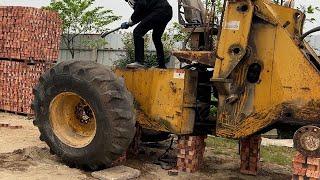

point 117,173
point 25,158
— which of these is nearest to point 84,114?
point 25,158

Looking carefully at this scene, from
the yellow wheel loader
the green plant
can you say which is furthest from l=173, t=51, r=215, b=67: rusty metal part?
the green plant

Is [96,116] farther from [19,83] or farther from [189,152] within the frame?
[19,83]

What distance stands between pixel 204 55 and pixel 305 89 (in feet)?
4.40

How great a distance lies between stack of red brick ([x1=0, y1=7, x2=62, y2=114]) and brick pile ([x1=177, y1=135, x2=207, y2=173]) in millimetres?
6035

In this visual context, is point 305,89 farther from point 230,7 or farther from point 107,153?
point 107,153

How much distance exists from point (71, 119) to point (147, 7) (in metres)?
1.82

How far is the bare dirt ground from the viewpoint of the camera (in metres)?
5.78

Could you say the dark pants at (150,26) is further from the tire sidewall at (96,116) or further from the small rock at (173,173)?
the small rock at (173,173)

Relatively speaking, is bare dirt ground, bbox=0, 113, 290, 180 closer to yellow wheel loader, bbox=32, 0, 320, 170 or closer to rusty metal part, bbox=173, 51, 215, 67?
yellow wheel loader, bbox=32, 0, 320, 170

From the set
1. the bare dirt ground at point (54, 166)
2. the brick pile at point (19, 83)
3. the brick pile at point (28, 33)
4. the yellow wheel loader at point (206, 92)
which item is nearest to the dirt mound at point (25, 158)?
the bare dirt ground at point (54, 166)

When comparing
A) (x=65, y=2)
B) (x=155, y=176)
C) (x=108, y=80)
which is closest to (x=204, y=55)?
(x=108, y=80)

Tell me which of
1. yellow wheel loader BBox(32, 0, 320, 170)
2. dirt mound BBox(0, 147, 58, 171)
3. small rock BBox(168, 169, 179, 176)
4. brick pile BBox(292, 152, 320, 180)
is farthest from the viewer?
small rock BBox(168, 169, 179, 176)

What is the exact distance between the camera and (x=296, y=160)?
5.01 m

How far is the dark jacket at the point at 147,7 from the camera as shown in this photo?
21.3ft
